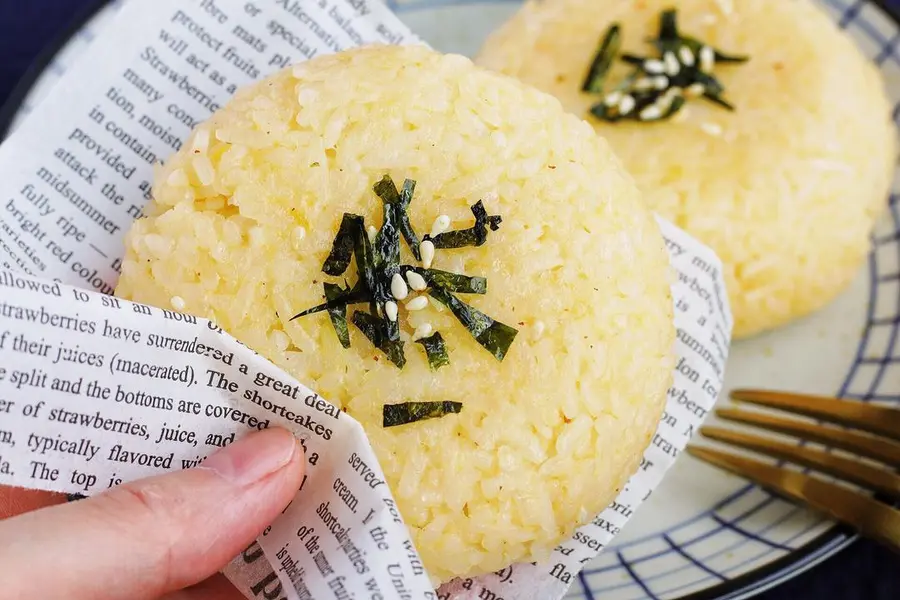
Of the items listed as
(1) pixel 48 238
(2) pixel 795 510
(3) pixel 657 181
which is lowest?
(1) pixel 48 238

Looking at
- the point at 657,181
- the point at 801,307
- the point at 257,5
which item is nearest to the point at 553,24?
the point at 657,181

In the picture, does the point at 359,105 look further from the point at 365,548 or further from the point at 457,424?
the point at 365,548

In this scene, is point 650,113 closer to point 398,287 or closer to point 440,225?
point 440,225

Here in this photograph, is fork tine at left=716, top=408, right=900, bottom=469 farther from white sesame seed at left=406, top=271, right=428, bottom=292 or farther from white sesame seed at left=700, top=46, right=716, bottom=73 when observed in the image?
white sesame seed at left=406, top=271, right=428, bottom=292

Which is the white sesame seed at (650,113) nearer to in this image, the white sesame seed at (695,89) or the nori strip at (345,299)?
the white sesame seed at (695,89)

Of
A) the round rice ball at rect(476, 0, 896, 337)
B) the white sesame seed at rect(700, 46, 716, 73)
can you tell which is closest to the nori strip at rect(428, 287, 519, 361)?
the round rice ball at rect(476, 0, 896, 337)

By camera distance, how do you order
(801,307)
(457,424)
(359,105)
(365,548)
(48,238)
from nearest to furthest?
(365,548) → (457,424) → (359,105) → (48,238) → (801,307)

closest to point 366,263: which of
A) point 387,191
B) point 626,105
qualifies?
point 387,191
